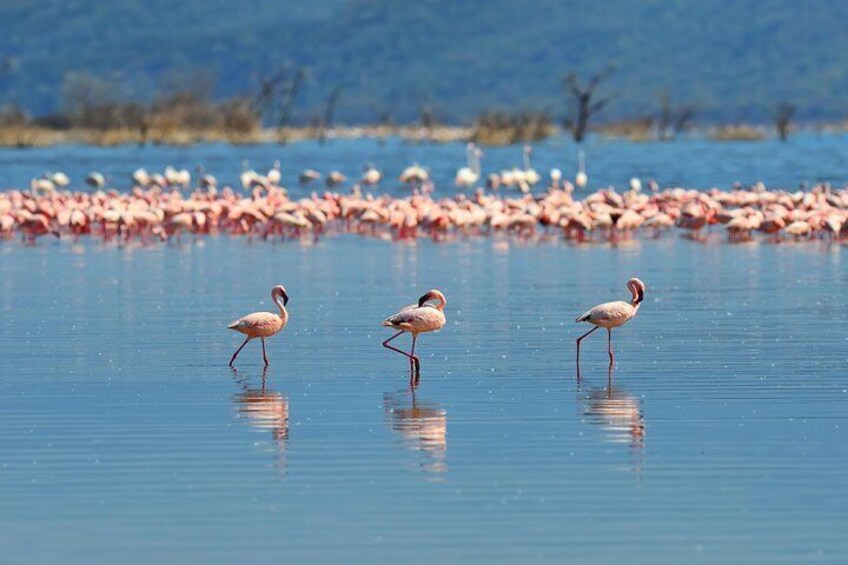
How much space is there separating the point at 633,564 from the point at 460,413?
357 centimetres

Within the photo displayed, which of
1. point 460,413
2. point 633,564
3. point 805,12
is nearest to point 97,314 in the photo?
point 460,413

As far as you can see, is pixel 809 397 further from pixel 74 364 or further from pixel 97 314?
pixel 97 314

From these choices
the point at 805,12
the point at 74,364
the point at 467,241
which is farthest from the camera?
the point at 805,12

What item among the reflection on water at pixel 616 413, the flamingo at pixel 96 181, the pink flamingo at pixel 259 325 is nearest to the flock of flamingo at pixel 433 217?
the flamingo at pixel 96 181

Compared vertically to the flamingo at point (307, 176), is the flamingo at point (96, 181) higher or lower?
lower

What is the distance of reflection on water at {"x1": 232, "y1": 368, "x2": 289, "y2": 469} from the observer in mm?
10188

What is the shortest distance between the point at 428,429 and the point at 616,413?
112cm

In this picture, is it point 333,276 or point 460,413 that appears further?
point 333,276

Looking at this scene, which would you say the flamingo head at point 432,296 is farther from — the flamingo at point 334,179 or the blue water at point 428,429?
the flamingo at point 334,179

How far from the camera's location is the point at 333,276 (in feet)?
66.8

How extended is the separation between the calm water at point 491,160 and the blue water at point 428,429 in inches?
1034

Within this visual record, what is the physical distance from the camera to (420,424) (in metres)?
10.5

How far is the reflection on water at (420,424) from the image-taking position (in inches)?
376

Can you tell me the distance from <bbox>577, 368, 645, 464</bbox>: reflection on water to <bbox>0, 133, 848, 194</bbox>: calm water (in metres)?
30.5
